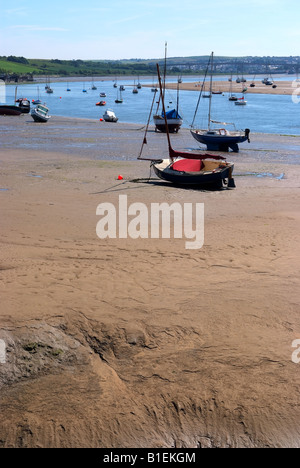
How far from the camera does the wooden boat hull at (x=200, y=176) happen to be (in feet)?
77.1

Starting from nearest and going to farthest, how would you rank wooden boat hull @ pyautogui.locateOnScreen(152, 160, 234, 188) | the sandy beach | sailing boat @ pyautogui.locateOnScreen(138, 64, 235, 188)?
1. the sandy beach
2. wooden boat hull @ pyautogui.locateOnScreen(152, 160, 234, 188)
3. sailing boat @ pyautogui.locateOnScreen(138, 64, 235, 188)

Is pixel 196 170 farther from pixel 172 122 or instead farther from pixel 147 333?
pixel 172 122

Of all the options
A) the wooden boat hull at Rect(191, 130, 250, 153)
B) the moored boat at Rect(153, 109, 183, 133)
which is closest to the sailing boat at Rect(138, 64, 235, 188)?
the wooden boat hull at Rect(191, 130, 250, 153)

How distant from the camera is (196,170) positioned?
25.3m

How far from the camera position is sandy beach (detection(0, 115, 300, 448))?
766 centimetres

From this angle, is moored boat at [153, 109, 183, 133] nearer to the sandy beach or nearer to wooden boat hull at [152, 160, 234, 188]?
wooden boat hull at [152, 160, 234, 188]

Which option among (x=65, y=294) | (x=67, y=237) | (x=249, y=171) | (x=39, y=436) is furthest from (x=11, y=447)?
(x=249, y=171)

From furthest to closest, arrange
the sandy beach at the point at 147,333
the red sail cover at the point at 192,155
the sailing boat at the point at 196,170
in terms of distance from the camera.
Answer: the red sail cover at the point at 192,155, the sailing boat at the point at 196,170, the sandy beach at the point at 147,333

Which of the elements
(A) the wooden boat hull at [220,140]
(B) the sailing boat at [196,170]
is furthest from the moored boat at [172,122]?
(B) the sailing boat at [196,170]

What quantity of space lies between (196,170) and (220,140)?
51.4 ft

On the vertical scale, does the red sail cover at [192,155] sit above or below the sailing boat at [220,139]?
below

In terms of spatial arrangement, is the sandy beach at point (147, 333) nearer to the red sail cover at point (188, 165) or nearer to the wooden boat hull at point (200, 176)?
the wooden boat hull at point (200, 176)

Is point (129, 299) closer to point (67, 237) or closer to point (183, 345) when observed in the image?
point (183, 345)

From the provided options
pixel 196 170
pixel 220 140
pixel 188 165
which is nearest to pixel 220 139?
pixel 220 140
